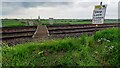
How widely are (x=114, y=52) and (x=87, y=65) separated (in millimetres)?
841

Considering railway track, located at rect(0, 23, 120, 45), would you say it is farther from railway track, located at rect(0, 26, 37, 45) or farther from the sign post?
the sign post

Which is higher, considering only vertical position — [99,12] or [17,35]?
[99,12]

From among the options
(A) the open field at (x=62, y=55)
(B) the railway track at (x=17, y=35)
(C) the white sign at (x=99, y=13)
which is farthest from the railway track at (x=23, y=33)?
(A) the open field at (x=62, y=55)

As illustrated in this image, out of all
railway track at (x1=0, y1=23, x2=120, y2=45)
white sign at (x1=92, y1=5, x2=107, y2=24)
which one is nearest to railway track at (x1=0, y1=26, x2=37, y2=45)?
railway track at (x1=0, y1=23, x2=120, y2=45)

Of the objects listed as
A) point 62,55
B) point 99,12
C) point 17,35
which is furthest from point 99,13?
point 17,35

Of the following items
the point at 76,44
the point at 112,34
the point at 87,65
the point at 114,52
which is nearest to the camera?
the point at 87,65

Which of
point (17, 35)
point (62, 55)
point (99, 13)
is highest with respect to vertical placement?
point (99, 13)

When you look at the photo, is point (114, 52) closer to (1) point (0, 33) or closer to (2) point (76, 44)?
(2) point (76, 44)

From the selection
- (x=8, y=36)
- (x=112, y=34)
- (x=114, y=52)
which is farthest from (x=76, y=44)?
(x=8, y=36)

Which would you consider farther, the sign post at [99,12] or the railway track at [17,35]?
the railway track at [17,35]

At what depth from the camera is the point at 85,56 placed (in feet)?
19.0

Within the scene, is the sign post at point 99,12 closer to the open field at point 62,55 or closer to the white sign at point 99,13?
the white sign at point 99,13

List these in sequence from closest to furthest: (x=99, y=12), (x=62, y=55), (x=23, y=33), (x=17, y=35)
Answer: (x=62, y=55) → (x=99, y=12) → (x=17, y=35) → (x=23, y=33)

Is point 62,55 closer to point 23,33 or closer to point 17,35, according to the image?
point 17,35
